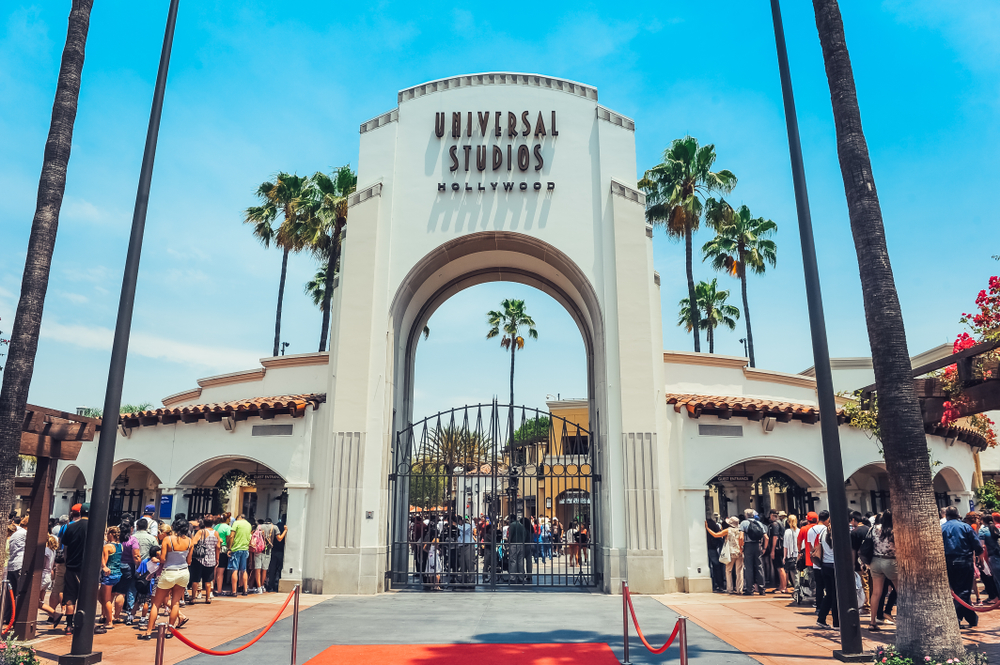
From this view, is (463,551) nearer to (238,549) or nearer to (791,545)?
(238,549)

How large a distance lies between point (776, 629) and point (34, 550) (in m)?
10.7

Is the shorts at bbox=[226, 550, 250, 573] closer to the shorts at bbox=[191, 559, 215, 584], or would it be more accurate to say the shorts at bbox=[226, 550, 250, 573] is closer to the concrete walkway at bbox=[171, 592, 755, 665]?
the shorts at bbox=[191, 559, 215, 584]

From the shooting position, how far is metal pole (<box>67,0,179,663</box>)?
24.6 ft

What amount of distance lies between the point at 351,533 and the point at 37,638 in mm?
5719

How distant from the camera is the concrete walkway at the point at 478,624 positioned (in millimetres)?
8633

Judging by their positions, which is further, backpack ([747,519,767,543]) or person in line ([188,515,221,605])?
backpack ([747,519,767,543])

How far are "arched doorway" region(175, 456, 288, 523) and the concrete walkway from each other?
16.7 feet

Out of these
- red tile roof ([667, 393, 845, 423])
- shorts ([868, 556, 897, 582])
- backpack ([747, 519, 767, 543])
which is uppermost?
red tile roof ([667, 393, 845, 423])

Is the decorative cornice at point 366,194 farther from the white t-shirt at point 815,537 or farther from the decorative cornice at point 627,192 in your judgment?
the white t-shirt at point 815,537

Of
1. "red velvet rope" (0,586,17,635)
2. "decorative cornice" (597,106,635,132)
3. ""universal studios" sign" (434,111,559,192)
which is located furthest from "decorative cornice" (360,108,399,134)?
"red velvet rope" (0,586,17,635)

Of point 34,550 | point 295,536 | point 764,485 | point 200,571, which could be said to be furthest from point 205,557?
point 764,485

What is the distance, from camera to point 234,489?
30453 mm

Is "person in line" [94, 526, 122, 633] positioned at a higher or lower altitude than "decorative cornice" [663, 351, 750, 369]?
lower

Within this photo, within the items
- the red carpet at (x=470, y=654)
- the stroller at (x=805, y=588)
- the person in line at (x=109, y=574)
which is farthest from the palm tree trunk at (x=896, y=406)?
the person in line at (x=109, y=574)
